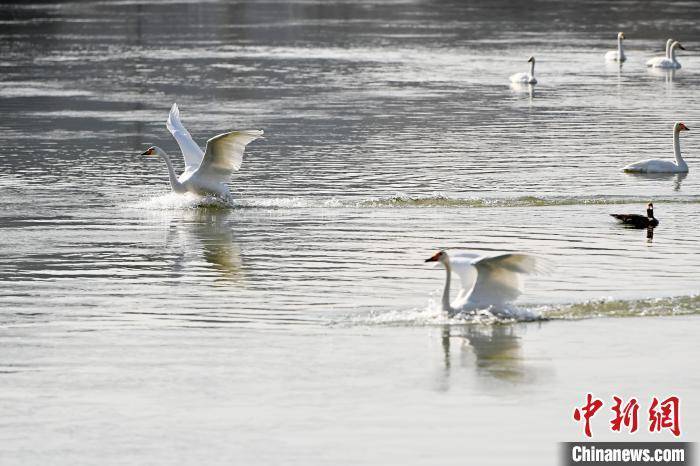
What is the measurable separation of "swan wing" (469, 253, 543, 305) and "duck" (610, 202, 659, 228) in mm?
6133

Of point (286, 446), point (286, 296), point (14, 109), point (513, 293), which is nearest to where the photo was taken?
point (286, 446)

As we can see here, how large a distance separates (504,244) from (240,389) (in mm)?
7426

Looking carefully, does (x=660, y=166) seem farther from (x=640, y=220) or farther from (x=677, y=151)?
(x=640, y=220)

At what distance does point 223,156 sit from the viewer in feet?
79.7

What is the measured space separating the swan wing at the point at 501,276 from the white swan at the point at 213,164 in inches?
300

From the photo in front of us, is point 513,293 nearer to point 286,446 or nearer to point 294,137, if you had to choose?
point 286,446

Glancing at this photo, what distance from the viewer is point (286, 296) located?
59.2 feet

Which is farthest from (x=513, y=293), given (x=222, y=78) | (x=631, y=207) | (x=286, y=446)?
(x=222, y=78)

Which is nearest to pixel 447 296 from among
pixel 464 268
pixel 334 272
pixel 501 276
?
pixel 464 268

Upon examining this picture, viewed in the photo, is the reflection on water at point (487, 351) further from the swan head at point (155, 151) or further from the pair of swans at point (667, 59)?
the pair of swans at point (667, 59)

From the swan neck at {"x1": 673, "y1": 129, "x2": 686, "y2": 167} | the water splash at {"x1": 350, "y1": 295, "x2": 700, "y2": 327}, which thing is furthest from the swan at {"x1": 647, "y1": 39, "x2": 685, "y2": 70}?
the water splash at {"x1": 350, "y1": 295, "x2": 700, "y2": 327}

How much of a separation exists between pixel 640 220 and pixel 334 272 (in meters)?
4.94

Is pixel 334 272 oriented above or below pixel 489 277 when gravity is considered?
below

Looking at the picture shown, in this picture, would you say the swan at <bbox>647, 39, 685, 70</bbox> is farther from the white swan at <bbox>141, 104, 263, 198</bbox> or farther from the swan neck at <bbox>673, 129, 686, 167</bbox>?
the white swan at <bbox>141, 104, 263, 198</bbox>
